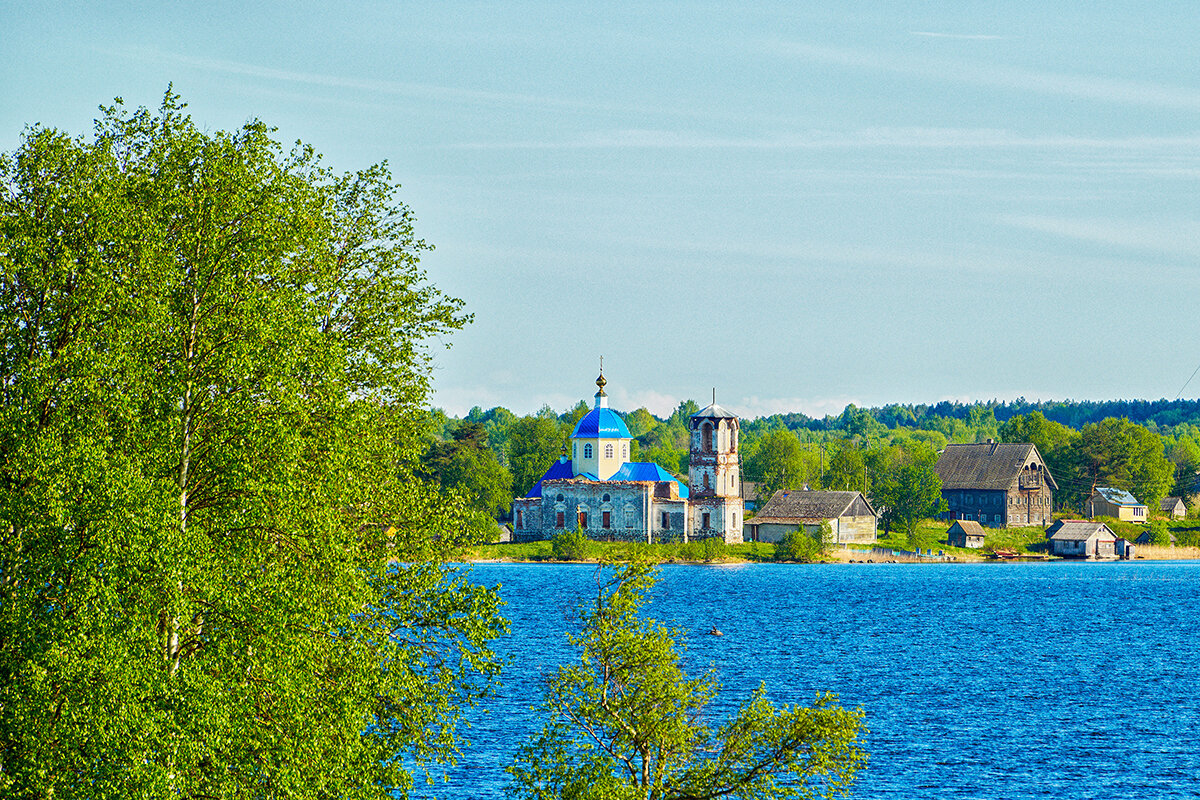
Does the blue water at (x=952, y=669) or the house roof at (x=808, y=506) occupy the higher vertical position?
the house roof at (x=808, y=506)

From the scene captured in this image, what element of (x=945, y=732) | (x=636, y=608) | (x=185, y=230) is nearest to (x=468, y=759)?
(x=945, y=732)

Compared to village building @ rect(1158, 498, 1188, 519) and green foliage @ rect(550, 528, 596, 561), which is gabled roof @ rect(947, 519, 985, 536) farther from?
green foliage @ rect(550, 528, 596, 561)

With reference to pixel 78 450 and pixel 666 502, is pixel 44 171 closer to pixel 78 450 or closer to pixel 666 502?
pixel 78 450

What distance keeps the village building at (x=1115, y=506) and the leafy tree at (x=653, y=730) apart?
15845 centimetres

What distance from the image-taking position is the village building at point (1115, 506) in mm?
170000

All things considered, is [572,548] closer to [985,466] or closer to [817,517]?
[817,517]

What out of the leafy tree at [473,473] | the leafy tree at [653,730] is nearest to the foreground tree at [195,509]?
the leafy tree at [653,730]

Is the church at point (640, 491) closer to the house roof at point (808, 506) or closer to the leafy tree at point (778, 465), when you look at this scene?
the house roof at point (808, 506)

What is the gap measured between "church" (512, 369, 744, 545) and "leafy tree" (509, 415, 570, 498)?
75.5ft

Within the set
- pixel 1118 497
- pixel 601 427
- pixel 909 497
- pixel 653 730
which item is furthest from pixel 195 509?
pixel 1118 497

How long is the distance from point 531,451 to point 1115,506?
71925mm

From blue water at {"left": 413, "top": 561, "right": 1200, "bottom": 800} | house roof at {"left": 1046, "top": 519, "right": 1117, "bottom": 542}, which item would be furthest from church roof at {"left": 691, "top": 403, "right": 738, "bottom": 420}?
house roof at {"left": 1046, "top": 519, "right": 1117, "bottom": 542}

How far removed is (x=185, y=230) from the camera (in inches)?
879

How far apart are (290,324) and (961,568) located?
13290 cm
